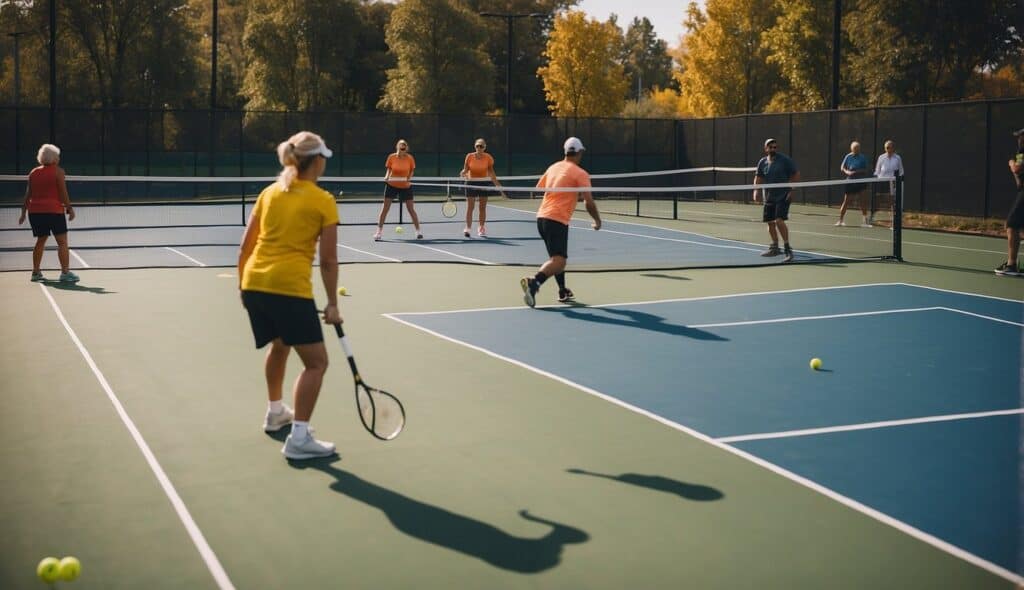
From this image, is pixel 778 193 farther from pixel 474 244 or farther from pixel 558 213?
pixel 474 244

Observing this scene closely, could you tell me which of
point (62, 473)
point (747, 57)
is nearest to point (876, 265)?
point (62, 473)

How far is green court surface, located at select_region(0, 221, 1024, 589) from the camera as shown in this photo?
487cm

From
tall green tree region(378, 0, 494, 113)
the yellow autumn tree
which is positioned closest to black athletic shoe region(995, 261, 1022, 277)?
tall green tree region(378, 0, 494, 113)

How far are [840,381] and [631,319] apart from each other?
3222 millimetres

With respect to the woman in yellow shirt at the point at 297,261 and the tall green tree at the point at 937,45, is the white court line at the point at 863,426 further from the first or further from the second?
the tall green tree at the point at 937,45

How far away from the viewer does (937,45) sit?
41.8 metres

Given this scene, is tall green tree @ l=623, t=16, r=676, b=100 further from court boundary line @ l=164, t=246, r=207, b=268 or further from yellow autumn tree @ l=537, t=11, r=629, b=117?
court boundary line @ l=164, t=246, r=207, b=268

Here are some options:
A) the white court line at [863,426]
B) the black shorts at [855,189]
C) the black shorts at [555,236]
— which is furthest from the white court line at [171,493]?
the black shorts at [855,189]

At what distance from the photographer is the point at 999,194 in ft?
82.3

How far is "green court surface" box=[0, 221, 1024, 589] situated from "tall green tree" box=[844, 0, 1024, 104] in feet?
117

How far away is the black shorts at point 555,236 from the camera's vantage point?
488 inches

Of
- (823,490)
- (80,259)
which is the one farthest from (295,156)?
(80,259)

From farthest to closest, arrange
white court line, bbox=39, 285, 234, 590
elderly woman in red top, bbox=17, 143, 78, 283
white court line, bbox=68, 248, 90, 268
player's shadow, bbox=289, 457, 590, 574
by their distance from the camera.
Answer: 1. white court line, bbox=68, 248, 90, 268
2. elderly woman in red top, bbox=17, 143, 78, 283
3. player's shadow, bbox=289, 457, 590, 574
4. white court line, bbox=39, 285, 234, 590

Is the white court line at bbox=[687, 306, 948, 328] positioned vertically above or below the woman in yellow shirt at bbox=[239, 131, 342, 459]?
below
